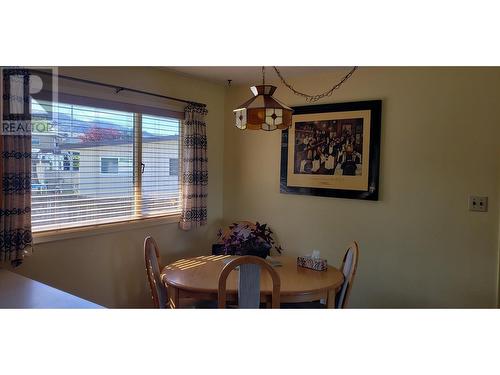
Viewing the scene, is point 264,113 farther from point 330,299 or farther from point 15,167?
point 15,167

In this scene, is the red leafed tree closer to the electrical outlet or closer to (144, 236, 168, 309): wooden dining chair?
(144, 236, 168, 309): wooden dining chair

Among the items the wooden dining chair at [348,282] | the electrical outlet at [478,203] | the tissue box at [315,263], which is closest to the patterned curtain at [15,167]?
the tissue box at [315,263]

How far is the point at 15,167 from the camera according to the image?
2.14 meters

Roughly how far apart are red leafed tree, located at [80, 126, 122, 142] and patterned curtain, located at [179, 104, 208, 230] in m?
0.67

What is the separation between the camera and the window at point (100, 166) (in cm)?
241

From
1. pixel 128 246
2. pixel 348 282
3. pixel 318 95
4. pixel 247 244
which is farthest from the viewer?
pixel 318 95

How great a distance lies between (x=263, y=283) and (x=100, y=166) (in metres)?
1.52

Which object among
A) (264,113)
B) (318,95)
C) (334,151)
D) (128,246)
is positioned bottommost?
(128,246)

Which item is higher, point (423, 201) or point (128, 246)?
point (423, 201)

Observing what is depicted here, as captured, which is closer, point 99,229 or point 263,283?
point 263,283

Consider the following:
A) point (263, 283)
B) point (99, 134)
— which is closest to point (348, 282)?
point (263, 283)

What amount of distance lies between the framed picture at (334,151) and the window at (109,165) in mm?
1496

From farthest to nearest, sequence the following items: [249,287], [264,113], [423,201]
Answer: [423,201], [264,113], [249,287]

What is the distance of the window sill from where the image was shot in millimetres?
2416
